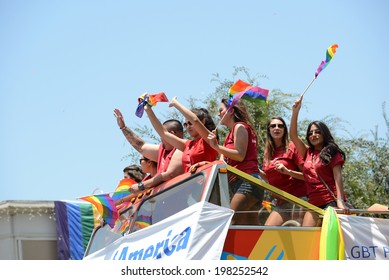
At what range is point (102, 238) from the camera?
8672 millimetres

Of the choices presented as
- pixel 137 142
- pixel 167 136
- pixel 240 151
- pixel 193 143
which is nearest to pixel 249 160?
pixel 240 151

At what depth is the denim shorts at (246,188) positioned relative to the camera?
24.6ft

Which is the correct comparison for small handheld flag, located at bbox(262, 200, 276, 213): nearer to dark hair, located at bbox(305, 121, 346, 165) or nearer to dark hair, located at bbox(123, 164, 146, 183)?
dark hair, located at bbox(305, 121, 346, 165)

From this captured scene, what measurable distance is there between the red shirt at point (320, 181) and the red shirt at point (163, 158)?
1.49 metres

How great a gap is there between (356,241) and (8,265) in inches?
129

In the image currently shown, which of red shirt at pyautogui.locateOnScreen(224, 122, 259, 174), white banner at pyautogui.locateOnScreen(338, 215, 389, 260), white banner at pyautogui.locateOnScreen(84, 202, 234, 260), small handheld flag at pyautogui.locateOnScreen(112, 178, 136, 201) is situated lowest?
white banner at pyautogui.locateOnScreen(338, 215, 389, 260)

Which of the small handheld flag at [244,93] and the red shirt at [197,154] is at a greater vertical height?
the small handheld flag at [244,93]

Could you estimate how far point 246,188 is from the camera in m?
7.59

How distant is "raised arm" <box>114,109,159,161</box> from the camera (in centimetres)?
966

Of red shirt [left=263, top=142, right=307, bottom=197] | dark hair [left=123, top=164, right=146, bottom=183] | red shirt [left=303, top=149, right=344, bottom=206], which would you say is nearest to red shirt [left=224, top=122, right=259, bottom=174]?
red shirt [left=263, top=142, right=307, bottom=197]

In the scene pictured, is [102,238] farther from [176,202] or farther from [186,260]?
[186,260]

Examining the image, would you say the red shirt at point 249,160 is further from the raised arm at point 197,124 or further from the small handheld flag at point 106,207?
the small handheld flag at point 106,207

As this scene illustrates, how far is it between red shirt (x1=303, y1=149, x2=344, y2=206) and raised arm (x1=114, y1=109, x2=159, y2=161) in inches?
76.8

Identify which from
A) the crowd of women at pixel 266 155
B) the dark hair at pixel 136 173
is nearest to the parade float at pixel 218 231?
the crowd of women at pixel 266 155
